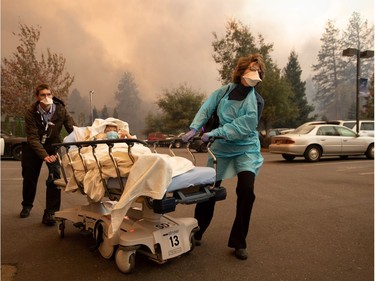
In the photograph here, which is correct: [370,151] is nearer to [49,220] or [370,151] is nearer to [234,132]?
[234,132]

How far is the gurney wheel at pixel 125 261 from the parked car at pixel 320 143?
10945mm

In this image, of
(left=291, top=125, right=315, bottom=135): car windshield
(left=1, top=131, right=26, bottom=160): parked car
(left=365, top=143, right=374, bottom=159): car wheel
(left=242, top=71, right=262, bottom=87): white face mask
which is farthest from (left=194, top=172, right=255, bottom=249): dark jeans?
(left=1, top=131, right=26, bottom=160): parked car

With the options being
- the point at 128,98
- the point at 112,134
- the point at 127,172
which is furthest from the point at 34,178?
the point at 128,98

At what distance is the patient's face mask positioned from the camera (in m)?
3.49

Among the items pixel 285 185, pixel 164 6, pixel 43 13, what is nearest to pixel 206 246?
pixel 285 185

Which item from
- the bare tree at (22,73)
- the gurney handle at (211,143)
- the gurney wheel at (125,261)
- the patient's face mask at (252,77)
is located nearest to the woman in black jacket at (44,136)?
the gurney wheel at (125,261)

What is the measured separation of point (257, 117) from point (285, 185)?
487 cm

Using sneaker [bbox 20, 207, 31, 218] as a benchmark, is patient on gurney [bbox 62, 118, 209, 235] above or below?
above

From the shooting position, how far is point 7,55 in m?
27.4

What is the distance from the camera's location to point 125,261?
3.01 metres

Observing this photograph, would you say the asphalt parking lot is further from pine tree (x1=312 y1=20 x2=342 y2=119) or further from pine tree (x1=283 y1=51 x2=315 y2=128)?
pine tree (x1=312 y1=20 x2=342 y2=119)

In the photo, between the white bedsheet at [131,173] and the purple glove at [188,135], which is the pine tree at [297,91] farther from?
the white bedsheet at [131,173]

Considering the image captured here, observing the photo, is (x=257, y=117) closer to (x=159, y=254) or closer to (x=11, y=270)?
(x=159, y=254)

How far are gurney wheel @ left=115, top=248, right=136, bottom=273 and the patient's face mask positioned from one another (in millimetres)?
1980
